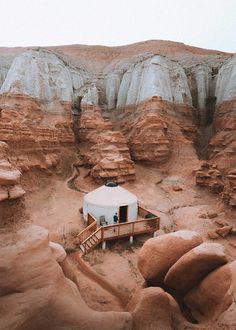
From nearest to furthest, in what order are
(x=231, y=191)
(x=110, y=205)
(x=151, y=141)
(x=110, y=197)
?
(x=110, y=205), (x=231, y=191), (x=110, y=197), (x=151, y=141)

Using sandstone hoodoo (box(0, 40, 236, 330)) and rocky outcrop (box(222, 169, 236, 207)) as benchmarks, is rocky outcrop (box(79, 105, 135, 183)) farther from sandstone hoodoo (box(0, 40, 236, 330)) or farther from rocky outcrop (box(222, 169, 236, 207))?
rocky outcrop (box(222, 169, 236, 207))

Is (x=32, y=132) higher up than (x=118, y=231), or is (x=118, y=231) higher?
(x=32, y=132)

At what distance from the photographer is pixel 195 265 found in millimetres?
6121

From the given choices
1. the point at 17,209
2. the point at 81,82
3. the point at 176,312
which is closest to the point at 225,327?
the point at 176,312

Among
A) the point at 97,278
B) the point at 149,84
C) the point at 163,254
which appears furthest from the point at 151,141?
the point at 163,254

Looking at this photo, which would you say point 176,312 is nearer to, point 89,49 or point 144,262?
point 144,262

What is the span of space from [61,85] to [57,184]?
1231cm

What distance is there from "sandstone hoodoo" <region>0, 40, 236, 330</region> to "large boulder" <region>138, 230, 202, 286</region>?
0.03 m

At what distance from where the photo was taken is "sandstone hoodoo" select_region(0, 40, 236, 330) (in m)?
5.18

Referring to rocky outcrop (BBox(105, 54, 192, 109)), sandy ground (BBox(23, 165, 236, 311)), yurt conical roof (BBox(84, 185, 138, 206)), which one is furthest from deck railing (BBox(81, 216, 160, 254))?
rocky outcrop (BBox(105, 54, 192, 109))

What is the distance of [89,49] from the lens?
46.1 m

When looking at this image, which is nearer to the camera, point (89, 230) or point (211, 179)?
point (89, 230)

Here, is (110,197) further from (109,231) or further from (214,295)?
(214,295)

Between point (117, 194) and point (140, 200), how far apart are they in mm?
4401
